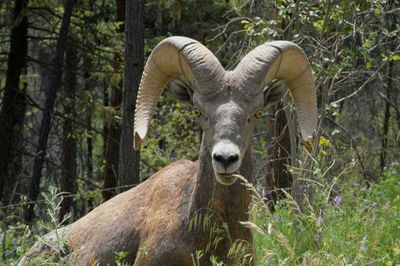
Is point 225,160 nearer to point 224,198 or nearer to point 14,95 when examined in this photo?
point 224,198

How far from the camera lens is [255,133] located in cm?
1980

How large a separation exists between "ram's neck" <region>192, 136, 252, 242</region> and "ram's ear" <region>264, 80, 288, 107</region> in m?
0.81

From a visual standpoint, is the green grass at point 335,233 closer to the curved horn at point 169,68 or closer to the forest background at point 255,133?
the forest background at point 255,133

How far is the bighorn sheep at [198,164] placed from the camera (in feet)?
24.9

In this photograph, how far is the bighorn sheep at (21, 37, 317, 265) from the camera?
7598 mm

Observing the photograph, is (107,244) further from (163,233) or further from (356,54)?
(356,54)

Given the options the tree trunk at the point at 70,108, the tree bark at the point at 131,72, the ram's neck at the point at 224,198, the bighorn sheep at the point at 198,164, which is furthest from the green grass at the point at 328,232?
the tree trunk at the point at 70,108

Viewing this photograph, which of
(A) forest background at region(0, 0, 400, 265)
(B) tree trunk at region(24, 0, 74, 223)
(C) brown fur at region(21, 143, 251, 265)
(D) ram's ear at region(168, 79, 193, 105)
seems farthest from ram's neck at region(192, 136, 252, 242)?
(B) tree trunk at region(24, 0, 74, 223)

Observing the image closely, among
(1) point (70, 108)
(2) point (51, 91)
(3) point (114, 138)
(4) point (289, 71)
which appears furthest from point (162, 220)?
(3) point (114, 138)

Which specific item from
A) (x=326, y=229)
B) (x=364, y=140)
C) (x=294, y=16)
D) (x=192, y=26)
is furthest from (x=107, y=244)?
(x=364, y=140)

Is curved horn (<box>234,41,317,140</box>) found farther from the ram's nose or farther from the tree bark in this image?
the tree bark

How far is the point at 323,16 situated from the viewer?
11.4m

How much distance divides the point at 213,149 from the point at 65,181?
570 inches

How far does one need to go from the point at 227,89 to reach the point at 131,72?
14.9 feet
